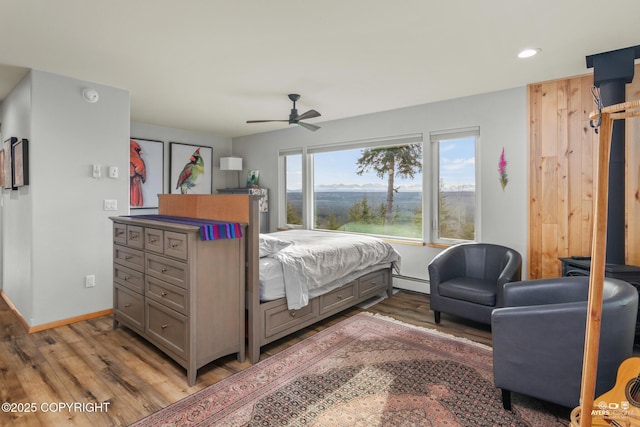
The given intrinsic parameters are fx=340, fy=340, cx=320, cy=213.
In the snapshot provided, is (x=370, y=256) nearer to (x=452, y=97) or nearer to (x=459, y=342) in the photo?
(x=459, y=342)

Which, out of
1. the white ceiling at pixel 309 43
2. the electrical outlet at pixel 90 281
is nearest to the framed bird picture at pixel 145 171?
the white ceiling at pixel 309 43

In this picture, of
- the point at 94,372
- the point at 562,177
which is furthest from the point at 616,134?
the point at 94,372

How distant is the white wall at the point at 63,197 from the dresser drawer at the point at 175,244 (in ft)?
5.53

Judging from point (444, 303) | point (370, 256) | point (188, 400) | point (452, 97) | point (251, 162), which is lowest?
point (188, 400)

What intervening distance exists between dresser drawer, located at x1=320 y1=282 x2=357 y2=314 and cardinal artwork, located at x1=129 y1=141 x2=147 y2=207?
3.76 m

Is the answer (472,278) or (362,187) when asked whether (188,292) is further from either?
(362,187)

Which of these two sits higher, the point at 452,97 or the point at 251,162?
the point at 452,97

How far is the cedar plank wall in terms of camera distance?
3230 mm

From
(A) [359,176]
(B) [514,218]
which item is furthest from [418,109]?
(B) [514,218]

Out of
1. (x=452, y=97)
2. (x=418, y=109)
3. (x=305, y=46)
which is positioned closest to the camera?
(x=305, y=46)

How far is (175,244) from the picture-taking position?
237cm

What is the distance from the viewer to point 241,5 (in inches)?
82.7

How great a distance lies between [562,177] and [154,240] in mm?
3824

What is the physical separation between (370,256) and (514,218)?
5.29 ft
